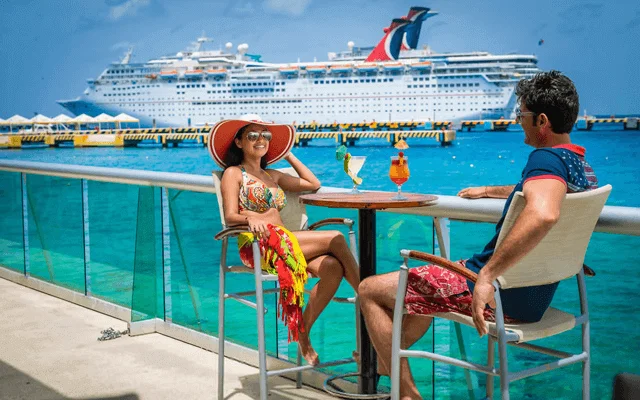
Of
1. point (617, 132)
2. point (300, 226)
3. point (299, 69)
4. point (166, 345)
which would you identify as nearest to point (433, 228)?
point (300, 226)

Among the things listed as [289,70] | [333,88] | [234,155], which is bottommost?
[234,155]

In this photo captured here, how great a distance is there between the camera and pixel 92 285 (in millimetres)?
3922

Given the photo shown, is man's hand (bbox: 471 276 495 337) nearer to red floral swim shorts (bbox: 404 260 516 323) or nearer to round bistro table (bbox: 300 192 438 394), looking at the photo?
red floral swim shorts (bbox: 404 260 516 323)

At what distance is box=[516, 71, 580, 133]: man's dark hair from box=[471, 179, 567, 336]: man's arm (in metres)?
0.22

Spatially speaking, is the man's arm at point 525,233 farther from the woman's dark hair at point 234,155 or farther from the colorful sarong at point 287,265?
the woman's dark hair at point 234,155

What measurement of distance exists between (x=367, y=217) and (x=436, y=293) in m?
0.43

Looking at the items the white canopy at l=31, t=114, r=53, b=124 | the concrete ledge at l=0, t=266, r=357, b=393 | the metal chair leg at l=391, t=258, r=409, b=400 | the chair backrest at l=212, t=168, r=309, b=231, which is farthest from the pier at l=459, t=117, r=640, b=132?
the metal chair leg at l=391, t=258, r=409, b=400

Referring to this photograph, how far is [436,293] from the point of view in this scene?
181 cm

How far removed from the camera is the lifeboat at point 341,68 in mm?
69750

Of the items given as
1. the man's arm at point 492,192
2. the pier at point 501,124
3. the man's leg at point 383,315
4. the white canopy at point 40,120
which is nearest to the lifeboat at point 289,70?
the pier at point 501,124

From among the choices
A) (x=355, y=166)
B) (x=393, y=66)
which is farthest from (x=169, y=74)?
(x=355, y=166)

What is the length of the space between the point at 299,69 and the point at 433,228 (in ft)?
225

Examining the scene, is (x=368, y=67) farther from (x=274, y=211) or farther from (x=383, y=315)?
(x=383, y=315)

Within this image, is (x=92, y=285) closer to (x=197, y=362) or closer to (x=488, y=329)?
(x=197, y=362)
